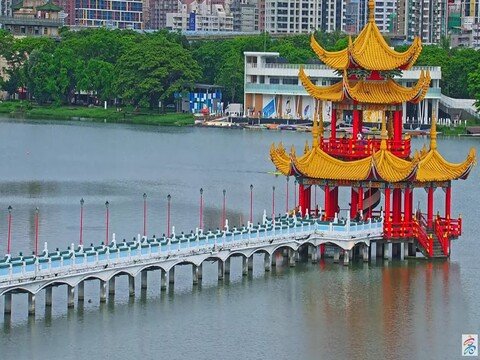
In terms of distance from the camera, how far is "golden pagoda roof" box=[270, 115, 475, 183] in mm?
72562

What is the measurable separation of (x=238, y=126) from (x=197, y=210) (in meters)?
77.6

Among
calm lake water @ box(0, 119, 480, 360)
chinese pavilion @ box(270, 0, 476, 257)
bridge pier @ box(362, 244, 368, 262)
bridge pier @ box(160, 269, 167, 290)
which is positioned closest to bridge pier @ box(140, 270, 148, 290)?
calm lake water @ box(0, 119, 480, 360)

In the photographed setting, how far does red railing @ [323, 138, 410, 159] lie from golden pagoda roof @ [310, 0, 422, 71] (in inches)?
122

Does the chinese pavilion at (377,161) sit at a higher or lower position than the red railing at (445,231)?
higher

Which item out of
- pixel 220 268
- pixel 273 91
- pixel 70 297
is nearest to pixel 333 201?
pixel 220 268

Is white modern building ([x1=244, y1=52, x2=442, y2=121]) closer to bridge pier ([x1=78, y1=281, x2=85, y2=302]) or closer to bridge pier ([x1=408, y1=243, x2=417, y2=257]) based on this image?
bridge pier ([x1=408, y1=243, x2=417, y2=257])

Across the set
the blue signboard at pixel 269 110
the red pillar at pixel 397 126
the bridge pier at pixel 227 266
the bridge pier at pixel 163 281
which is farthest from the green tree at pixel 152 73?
the bridge pier at pixel 163 281

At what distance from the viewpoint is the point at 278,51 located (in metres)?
189

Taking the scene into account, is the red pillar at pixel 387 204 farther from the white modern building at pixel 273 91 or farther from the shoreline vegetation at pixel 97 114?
the white modern building at pixel 273 91

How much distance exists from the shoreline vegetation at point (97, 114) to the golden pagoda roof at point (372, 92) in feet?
307

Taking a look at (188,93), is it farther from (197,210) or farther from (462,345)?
(462,345)

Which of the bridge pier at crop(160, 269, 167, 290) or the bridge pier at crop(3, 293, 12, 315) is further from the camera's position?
the bridge pier at crop(160, 269, 167, 290)

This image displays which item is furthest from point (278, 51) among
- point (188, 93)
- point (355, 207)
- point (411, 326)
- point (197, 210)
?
point (411, 326)

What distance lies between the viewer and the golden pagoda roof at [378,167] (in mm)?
72562
